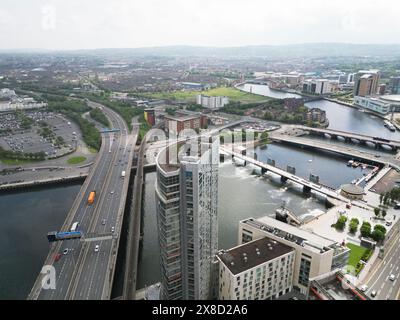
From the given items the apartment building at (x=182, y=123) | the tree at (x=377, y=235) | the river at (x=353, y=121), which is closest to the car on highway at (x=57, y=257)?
the tree at (x=377, y=235)

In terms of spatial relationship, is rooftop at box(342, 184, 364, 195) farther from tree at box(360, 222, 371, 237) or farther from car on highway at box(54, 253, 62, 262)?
car on highway at box(54, 253, 62, 262)

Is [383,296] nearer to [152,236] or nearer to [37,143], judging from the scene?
[152,236]

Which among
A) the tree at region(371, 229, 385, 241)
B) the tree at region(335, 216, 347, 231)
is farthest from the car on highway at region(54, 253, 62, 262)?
the tree at region(371, 229, 385, 241)

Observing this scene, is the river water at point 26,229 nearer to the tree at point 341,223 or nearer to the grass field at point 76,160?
the grass field at point 76,160

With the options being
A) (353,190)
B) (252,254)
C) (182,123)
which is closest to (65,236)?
(252,254)

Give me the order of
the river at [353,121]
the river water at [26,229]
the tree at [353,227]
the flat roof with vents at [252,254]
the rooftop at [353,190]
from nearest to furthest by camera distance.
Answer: the flat roof with vents at [252,254]
the river water at [26,229]
the tree at [353,227]
the rooftop at [353,190]
the river at [353,121]

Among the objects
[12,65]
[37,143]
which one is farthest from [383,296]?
[12,65]
